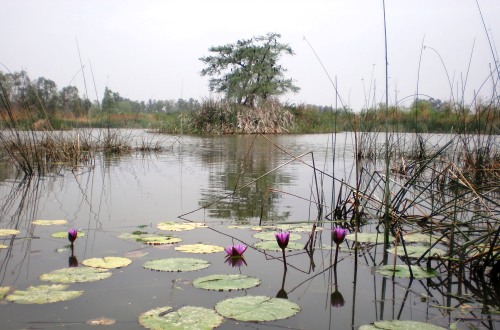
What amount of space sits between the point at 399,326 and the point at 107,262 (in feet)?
3.22

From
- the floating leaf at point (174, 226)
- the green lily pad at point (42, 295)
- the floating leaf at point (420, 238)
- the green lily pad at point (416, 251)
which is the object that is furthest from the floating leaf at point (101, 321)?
the floating leaf at point (420, 238)

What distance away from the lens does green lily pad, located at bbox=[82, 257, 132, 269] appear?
1.51m

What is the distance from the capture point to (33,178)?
389 centimetres

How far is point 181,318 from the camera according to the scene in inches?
43.6

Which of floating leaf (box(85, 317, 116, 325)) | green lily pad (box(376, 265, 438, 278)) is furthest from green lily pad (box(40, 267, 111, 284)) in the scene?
green lily pad (box(376, 265, 438, 278))

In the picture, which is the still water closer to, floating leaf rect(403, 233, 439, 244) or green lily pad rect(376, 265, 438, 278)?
green lily pad rect(376, 265, 438, 278)

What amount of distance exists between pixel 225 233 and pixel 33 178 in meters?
2.56

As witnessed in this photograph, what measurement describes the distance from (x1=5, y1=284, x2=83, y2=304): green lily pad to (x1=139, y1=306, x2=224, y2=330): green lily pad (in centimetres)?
27

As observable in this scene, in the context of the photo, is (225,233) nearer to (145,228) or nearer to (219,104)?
(145,228)

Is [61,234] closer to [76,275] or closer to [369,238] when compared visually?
[76,275]

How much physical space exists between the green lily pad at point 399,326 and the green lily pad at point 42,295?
Result: 0.80 meters

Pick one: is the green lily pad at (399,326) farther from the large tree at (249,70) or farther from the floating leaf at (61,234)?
the large tree at (249,70)

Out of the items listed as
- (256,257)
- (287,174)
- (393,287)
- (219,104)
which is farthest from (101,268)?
(219,104)

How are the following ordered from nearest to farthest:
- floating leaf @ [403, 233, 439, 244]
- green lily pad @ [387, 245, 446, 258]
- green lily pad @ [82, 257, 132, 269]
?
green lily pad @ [82, 257, 132, 269] < green lily pad @ [387, 245, 446, 258] < floating leaf @ [403, 233, 439, 244]
